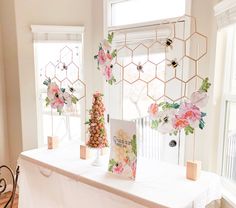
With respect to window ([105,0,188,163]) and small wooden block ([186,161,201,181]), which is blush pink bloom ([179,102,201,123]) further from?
window ([105,0,188,163])

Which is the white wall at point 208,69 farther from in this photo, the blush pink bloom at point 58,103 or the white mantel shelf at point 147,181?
the blush pink bloom at point 58,103

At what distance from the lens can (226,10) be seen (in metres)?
1.61

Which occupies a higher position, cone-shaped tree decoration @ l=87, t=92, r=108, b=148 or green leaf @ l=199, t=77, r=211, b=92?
green leaf @ l=199, t=77, r=211, b=92

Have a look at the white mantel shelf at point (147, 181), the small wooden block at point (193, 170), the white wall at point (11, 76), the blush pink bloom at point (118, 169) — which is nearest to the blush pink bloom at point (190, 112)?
the small wooden block at point (193, 170)

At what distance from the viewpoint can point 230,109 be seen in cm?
179

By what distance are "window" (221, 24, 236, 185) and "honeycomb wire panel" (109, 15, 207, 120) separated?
195 millimetres

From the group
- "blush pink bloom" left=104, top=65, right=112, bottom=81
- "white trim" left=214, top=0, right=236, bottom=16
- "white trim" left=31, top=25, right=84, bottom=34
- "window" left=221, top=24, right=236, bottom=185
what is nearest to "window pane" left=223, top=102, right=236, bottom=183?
"window" left=221, top=24, right=236, bottom=185

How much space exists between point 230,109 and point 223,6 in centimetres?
72

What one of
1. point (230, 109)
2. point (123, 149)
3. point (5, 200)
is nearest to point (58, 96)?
point (123, 149)

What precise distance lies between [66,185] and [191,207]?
100 centimetres

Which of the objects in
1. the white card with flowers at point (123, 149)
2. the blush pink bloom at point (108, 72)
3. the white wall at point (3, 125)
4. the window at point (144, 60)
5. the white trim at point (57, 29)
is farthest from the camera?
the white wall at point (3, 125)

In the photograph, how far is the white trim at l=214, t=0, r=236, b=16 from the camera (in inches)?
60.6

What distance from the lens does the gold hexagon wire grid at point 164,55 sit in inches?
78.0

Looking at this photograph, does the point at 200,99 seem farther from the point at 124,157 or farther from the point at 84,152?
the point at 84,152
